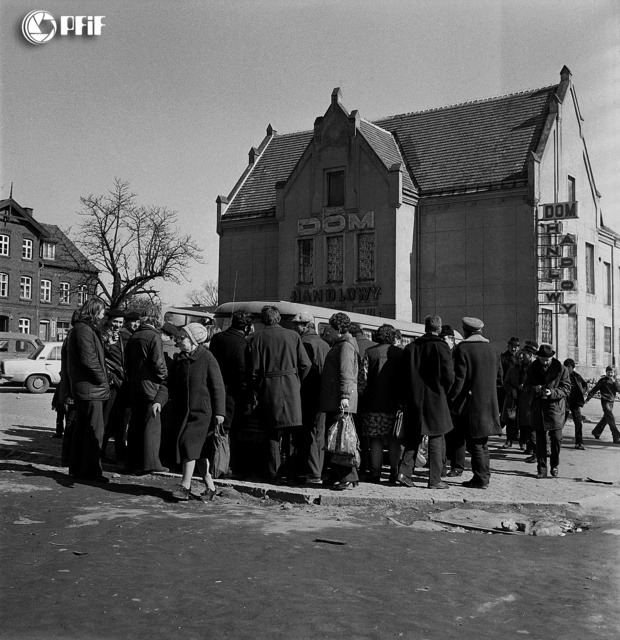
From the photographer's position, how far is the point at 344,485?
28.7 feet

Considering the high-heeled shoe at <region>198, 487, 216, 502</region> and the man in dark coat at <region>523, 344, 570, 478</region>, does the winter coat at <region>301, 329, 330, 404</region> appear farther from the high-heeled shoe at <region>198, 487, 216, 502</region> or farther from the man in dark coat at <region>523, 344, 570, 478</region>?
the man in dark coat at <region>523, 344, 570, 478</region>

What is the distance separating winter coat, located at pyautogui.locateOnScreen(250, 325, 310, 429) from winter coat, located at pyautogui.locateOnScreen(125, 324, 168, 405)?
107 cm

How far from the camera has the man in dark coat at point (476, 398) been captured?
930 centimetres

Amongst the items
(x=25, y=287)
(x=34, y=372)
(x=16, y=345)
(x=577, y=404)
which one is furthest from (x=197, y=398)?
(x=25, y=287)

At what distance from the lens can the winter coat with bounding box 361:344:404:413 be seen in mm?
9367

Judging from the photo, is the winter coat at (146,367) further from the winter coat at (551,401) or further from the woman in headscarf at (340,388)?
the winter coat at (551,401)

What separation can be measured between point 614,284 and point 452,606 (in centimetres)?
3580

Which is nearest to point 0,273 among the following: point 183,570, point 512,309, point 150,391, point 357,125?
point 357,125

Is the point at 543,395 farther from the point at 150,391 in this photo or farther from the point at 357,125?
the point at 357,125

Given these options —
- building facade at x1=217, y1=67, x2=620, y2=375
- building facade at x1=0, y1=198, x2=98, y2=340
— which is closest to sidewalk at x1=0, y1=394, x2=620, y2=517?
building facade at x1=217, y1=67, x2=620, y2=375

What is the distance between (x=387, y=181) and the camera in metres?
32.3

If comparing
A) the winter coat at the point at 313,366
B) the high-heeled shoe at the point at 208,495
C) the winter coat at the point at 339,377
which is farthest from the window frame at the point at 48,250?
the high-heeled shoe at the point at 208,495

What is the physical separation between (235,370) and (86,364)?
64.2 inches

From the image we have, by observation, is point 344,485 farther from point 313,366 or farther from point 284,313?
point 284,313
